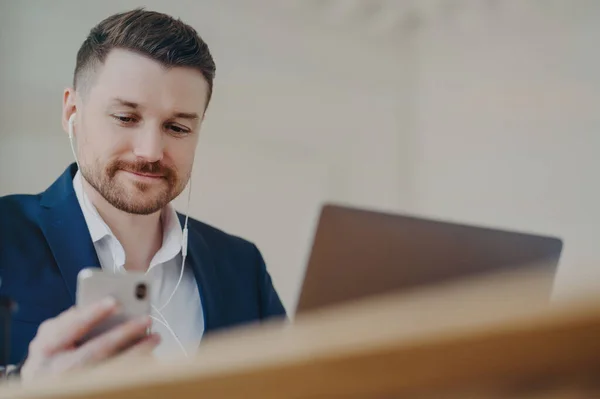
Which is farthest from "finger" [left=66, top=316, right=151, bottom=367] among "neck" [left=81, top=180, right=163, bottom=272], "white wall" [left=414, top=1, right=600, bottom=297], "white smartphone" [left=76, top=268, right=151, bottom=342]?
"white wall" [left=414, top=1, right=600, bottom=297]

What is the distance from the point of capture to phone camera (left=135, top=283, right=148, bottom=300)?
1.27 metres

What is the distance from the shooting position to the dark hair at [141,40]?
2027mm

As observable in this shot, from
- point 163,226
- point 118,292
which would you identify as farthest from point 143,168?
point 118,292

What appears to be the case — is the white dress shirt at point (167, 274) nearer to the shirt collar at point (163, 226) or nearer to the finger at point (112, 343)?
the shirt collar at point (163, 226)

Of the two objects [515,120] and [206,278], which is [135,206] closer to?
[206,278]

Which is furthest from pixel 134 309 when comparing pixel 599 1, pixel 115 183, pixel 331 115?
pixel 599 1

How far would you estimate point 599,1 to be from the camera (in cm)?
274

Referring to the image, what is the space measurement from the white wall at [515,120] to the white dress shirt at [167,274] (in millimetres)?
954

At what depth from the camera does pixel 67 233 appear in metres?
1.89

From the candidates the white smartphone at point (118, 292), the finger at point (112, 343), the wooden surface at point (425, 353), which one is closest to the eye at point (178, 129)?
the white smartphone at point (118, 292)

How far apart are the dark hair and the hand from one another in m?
0.98

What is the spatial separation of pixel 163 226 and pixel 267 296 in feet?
1.16

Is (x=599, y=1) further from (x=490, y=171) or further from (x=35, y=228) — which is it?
(x=35, y=228)

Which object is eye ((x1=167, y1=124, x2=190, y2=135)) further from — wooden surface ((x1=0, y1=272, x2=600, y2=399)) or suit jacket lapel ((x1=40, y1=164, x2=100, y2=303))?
wooden surface ((x1=0, y1=272, x2=600, y2=399))
